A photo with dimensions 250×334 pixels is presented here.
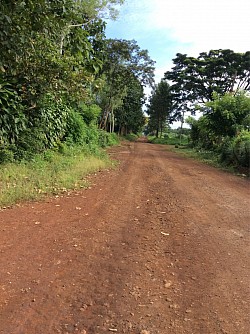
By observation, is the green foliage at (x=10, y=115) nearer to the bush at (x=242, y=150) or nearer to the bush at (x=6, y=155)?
the bush at (x=6, y=155)

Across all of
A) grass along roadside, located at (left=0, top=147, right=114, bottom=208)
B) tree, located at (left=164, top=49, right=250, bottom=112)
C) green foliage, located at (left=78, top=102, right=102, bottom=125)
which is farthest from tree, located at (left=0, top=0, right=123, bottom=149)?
tree, located at (left=164, top=49, right=250, bottom=112)

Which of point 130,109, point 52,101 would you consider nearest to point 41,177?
point 52,101

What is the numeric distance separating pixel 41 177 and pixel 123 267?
413cm

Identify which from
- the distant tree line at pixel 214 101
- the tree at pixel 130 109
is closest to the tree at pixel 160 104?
the distant tree line at pixel 214 101

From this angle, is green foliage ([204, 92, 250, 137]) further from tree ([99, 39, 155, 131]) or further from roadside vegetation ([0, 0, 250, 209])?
tree ([99, 39, 155, 131])

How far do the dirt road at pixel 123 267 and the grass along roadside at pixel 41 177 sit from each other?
15.9 inches

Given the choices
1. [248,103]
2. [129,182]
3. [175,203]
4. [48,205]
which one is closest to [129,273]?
[48,205]

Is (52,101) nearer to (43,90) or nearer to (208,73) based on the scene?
(43,90)

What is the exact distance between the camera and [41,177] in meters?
6.90

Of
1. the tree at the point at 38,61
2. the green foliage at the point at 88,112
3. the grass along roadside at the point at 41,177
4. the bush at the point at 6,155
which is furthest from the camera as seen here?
the green foliage at the point at 88,112

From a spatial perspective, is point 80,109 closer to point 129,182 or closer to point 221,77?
point 129,182

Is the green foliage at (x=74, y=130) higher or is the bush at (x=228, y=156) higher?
the green foliage at (x=74, y=130)

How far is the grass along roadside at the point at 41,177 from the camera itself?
5.67 meters

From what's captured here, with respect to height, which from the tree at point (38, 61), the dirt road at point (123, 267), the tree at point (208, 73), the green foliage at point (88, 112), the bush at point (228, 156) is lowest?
the dirt road at point (123, 267)
